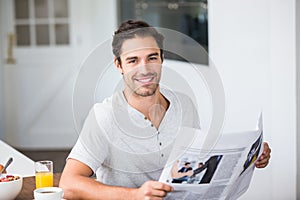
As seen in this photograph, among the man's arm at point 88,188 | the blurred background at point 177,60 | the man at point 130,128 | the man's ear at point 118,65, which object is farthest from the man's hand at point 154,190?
the blurred background at point 177,60

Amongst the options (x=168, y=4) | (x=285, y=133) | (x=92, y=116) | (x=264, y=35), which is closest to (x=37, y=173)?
(x=92, y=116)

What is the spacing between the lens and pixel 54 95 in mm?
5898

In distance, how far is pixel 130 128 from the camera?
183cm

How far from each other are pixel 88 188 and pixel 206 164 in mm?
404

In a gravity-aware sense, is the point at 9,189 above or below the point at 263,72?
below

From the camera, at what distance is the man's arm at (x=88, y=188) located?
5.06 ft

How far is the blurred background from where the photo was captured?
2.59 m

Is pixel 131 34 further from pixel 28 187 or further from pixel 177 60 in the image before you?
pixel 177 60

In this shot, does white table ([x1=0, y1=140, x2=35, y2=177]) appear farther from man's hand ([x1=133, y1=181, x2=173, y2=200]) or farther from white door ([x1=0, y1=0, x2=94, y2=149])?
white door ([x1=0, y1=0, x2=94, y2=149])


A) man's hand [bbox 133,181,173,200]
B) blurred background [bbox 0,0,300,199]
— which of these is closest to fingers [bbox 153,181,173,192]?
man's hand [bbox 133,181,173,200]

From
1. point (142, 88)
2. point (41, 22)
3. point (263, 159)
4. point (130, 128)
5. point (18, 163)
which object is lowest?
point (18, 163)

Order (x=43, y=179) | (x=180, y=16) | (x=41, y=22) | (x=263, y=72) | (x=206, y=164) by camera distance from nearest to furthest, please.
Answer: (x=206, y=164) → (x=43, y=179) → (x=263, y=72) → (x=180, y=16) → (x=41, y=22)

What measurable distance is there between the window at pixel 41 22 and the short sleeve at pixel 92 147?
4102 millimetres

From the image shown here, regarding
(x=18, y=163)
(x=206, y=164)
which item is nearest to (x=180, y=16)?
(x=18, y=163)
